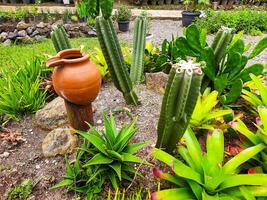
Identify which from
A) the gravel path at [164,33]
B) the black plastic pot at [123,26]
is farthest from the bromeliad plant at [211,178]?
the black plastic pot at [123,26]

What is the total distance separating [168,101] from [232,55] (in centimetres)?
95

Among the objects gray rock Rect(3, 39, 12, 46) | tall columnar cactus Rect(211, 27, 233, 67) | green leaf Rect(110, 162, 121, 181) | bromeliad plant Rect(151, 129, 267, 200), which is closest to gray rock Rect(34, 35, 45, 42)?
gray rock Rect(3, 39, 12, 46)

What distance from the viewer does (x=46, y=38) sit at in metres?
6.48

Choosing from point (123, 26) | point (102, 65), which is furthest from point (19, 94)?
point (123, 26)

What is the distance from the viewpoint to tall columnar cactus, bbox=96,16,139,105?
2.39 m

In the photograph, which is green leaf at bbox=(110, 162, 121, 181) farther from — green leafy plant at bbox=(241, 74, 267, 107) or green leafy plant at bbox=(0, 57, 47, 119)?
green leafy plant at bbox=(0, 57, 47, 119)

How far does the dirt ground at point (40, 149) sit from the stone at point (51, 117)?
0.08 metres

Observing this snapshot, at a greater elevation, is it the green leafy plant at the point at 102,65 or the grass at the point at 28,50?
the green leafy plant at the point at 102,65

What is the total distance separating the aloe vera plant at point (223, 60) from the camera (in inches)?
95.5

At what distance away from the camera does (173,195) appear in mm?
1735

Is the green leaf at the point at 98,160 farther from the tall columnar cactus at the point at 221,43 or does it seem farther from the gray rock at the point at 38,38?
the gray rock at the point at 38,38

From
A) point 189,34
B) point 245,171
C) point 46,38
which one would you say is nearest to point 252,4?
point 46,38

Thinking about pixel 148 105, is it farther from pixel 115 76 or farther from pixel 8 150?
pixel 8 150

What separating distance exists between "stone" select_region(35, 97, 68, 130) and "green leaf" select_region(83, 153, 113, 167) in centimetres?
81
